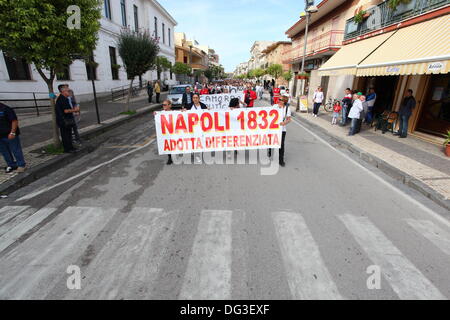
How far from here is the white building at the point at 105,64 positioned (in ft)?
45.5

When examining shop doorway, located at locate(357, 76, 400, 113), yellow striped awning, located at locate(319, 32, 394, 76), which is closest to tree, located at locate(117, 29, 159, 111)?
yellow striped awning, located at locate(319, 32, 394, 76)

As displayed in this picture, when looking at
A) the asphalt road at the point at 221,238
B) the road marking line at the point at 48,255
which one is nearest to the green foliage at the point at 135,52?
the asphalt road at the point at 221,238

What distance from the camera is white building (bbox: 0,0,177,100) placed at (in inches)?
546

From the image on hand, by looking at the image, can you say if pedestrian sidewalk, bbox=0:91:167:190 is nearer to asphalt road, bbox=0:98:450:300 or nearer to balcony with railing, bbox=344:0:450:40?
asphalt road, bbox=0:98:450:300

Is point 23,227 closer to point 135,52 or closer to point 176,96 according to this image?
point 135,52

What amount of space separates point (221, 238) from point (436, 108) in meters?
11.2

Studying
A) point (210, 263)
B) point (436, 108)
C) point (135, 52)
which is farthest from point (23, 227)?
point (135, 52)

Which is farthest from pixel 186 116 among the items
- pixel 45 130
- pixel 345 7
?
pixel 345 7

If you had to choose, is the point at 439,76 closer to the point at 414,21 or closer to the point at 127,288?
the point at 414,21

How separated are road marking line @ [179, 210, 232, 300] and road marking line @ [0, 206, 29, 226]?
10.5 feet

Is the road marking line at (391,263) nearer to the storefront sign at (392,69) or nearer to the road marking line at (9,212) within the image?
the road marking line at (9,212)

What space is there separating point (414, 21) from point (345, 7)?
10.6 m

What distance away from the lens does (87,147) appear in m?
7.78

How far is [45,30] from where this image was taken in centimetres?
586
